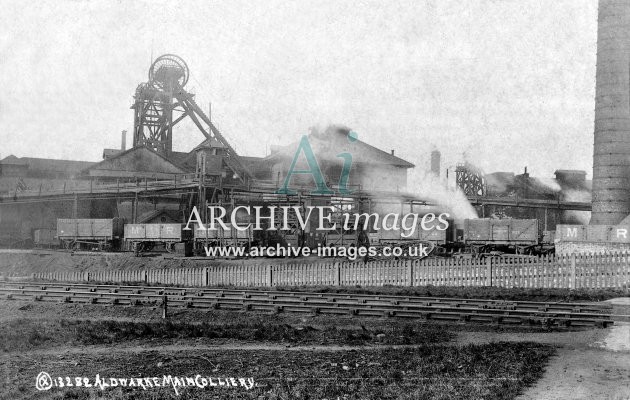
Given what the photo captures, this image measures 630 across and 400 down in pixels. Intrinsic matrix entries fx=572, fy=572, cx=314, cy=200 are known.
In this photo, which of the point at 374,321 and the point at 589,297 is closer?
the point at 374,321

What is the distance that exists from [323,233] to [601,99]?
15.8 meters

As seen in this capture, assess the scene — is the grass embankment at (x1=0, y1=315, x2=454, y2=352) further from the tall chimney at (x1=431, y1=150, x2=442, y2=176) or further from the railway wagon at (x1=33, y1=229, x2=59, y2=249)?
the tall chimney at (x1=431, y1=150, x2=442, y2=176)

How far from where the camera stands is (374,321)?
503 inches

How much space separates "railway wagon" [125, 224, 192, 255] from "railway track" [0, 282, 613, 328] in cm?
1461

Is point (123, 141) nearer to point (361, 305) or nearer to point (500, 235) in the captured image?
point (500, 235)

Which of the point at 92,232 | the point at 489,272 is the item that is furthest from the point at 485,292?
the point at 92,232

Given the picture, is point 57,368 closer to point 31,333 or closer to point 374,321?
point 31,333

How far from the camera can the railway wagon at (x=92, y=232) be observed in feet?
117

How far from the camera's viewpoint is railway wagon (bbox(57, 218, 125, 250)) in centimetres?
3553

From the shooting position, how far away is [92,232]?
35.6 metres

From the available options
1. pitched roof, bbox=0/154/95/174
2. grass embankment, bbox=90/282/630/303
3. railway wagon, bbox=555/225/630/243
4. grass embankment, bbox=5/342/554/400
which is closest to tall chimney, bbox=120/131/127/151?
pitched roof, bbox=0/154/95/174

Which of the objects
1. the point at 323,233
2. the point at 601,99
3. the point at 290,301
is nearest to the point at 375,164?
the point at 323,233

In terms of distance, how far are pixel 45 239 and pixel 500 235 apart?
3008cm

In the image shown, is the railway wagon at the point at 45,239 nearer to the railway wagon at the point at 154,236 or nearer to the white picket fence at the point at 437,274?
the railway wagon at the point at 154,236
